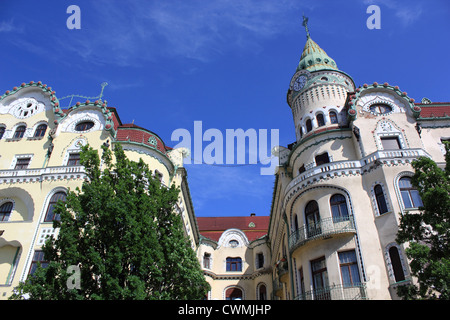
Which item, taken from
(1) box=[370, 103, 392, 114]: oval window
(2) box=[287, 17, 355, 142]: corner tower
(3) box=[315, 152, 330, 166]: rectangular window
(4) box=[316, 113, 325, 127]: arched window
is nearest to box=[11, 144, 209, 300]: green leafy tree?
(3) box=[315, 152, 330, 166]: rectangular window

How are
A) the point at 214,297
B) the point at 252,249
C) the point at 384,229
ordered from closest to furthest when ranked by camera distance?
1. the point at 384,229
2. the point at 214,297
3. the point at 252,249

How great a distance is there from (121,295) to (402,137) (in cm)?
2154

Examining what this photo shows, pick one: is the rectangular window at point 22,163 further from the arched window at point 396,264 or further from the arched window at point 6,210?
the arched window at point 396,264

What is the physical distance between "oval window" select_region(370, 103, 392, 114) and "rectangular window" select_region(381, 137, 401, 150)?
246 cm

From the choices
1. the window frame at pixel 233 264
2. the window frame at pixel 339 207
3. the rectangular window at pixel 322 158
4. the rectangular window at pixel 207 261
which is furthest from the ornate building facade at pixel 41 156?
the window frame at pixel 233 264

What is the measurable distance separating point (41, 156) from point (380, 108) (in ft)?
88.8

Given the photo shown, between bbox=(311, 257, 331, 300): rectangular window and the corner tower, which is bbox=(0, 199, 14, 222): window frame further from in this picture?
the corner tower

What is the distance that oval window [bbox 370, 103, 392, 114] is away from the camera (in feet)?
88.1

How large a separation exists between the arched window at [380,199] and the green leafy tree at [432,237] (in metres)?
6.58

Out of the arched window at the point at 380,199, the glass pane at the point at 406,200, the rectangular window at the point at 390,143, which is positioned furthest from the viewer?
the rectangular window at the point at 390,143

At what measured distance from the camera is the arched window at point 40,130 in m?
29.1

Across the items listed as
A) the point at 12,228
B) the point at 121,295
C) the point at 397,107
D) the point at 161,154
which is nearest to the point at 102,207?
the point at 121,295

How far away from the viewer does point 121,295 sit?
582 inches
